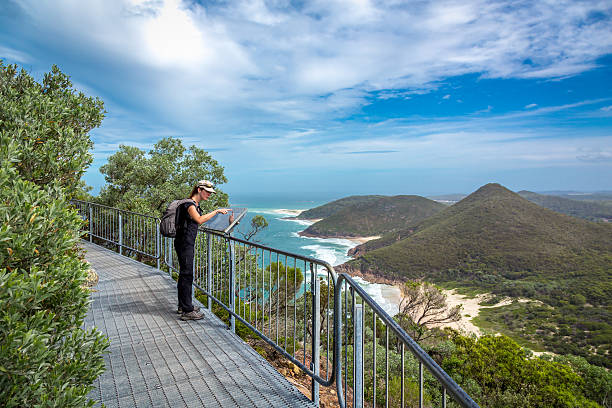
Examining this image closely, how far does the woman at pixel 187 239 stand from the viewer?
13.2 feet

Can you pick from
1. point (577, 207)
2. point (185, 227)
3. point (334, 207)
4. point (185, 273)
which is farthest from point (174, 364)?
→ point (577, 207)

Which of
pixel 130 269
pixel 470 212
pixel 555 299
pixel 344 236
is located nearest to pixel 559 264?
pixel 555 299

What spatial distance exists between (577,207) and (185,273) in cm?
16268

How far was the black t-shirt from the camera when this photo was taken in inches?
159

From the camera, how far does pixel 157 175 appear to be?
52.9ft

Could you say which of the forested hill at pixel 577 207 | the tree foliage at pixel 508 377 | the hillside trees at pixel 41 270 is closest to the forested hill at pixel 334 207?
the forested hill at pixel 577 207

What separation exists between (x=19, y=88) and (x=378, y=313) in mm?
3356

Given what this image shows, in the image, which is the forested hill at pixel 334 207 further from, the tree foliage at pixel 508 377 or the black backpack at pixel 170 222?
the black backpack at pixel 170 222

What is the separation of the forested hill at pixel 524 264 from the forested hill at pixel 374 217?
53.7 feet

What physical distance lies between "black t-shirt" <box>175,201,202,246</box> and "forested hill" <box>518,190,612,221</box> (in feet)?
466

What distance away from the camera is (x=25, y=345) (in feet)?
4.41

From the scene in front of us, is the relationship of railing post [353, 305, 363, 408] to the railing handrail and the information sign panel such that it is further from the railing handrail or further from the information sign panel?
the information sign panel

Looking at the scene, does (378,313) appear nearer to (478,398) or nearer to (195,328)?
(195,328)

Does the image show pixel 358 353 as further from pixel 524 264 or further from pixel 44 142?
pixel 524 264
